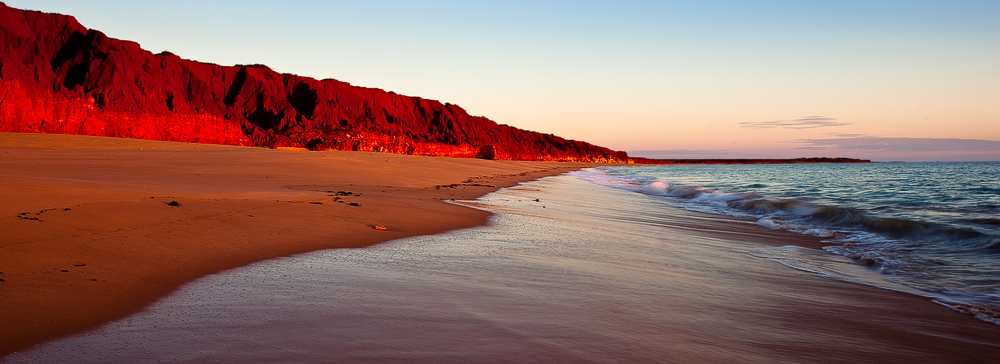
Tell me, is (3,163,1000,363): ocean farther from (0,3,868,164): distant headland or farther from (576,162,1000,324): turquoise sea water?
(0,3,868,164): distant headland

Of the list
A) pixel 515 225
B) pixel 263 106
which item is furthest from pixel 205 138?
pixel 515 225

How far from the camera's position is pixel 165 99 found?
43.7m

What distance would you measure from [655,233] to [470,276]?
4172mm

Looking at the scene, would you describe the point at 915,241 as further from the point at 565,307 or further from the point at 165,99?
the point at 165,99

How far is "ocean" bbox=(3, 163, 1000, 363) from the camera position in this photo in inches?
92.0

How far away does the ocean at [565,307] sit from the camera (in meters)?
2.34

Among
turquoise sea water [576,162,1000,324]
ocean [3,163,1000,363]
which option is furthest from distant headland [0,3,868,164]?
turquoise sea water [576,162,1000,324]

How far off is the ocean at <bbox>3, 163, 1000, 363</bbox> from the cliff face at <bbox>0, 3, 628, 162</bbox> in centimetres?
3760

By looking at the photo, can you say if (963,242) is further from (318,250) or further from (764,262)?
(318,250)

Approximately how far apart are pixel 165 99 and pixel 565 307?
4984cm

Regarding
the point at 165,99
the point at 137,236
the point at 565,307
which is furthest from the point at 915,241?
the point at 165,99

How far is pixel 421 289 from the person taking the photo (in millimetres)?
3438

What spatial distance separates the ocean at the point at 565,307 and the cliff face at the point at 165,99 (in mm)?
37597


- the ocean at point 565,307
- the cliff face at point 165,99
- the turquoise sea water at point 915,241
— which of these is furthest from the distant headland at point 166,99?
the turquoise sea water at point 915,241
